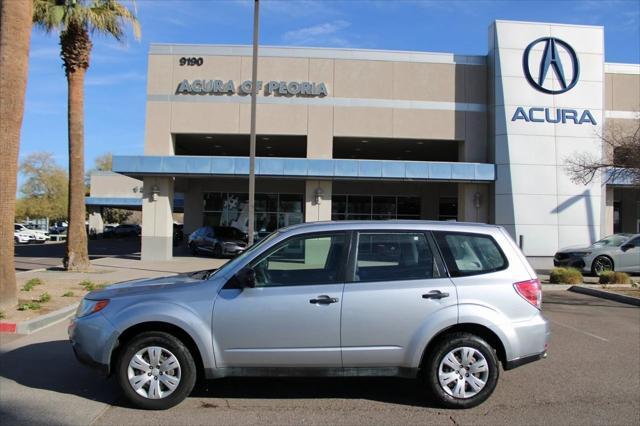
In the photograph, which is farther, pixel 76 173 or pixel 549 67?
pixel 549 67

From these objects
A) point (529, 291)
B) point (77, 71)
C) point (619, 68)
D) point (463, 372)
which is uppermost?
point (619, 68)

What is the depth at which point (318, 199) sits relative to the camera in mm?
23359

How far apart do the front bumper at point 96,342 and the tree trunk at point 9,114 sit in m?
5.59

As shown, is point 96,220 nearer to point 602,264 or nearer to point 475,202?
point 475,202

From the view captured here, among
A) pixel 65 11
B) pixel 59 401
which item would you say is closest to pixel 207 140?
pixel 65 11

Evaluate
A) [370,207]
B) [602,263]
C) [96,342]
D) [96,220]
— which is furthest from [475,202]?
[96,220]

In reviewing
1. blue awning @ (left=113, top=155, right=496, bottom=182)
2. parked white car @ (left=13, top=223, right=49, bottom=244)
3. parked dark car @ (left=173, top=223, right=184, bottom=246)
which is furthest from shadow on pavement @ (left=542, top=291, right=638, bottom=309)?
parked white car @ (left=13, top=223, right=49, bottom=244)

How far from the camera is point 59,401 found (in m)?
5.21

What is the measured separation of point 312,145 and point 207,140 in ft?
20.2

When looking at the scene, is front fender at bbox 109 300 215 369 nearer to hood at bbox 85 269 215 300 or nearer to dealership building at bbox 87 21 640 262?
hood at bbox 85 269 215 300

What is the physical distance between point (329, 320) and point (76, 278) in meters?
12.6

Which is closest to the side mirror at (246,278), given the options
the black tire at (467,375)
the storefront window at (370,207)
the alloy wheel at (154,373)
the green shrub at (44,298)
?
the alloy wheel at (154,373)

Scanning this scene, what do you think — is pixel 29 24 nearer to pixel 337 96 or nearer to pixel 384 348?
pixel 384 348

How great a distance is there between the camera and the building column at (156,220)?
23641mm
